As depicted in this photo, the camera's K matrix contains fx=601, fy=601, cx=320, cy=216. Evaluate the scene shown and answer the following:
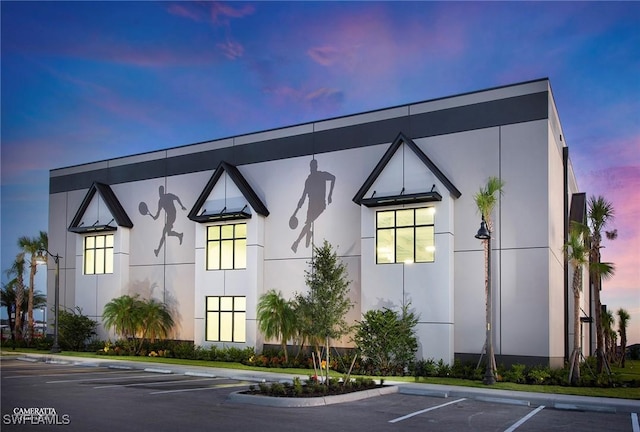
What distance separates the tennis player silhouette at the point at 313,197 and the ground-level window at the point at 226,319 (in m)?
4.18

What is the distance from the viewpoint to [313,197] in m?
28.7

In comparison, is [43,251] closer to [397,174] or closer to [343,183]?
[343,183]

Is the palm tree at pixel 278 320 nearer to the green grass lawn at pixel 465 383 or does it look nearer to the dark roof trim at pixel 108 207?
→ the green grass lawn at pixel 465 383

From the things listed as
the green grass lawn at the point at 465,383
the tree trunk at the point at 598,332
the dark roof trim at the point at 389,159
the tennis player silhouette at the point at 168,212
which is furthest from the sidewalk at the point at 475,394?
the tennis player silhouette at the point at 168,212

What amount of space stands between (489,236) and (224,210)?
14654 millimetres

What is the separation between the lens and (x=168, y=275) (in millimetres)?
33000

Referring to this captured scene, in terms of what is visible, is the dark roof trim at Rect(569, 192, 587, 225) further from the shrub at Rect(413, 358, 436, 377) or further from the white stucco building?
the shrub at Rect(413, 358, 436, 377)

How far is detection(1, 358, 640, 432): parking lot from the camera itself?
12445 mm

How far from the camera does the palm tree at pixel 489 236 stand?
2058cm

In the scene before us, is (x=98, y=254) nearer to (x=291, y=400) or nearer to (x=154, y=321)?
(x=154, y=321)

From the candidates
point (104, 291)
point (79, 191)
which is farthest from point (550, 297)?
point (79, 191)

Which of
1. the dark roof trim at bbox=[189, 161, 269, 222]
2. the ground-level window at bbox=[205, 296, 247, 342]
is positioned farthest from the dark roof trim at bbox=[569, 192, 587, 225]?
the ground-level window at bbox=[205, 296, 247, 342]

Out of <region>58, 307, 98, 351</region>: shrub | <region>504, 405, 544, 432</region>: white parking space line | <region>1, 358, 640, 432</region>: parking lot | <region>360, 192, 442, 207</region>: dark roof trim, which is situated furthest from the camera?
<region>58, 307, 98, 351</region>: shrub

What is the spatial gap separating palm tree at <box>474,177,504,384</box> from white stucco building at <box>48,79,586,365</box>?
48cm
